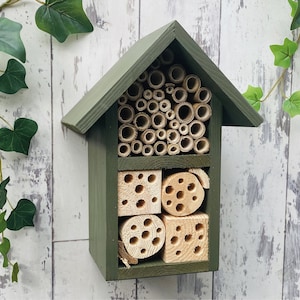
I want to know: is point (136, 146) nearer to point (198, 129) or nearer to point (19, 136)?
point (198, 129)

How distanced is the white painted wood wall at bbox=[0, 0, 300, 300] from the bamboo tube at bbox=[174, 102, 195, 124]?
0.18 m

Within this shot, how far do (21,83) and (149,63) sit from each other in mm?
A: 234

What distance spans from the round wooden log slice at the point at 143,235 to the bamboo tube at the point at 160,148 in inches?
3.8

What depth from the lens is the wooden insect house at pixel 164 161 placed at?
2.32ft

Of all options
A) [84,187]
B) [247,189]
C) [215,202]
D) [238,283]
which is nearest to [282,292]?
[238,283]

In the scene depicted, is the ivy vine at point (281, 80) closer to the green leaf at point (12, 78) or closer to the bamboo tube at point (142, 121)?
the bamboo tube at point (142, 121)

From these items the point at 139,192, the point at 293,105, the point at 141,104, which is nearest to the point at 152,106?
the point at 141,104

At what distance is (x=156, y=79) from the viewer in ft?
2.41

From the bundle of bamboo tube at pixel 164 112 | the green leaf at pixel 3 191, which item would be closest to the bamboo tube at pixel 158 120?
the bundle of bamboo tube at pixel 164 112

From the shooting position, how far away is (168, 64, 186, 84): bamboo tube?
74cm

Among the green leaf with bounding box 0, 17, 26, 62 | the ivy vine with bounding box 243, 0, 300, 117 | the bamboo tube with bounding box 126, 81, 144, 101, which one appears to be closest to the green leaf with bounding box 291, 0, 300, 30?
the ivy vine with bounding box 243, 0, 300, 117

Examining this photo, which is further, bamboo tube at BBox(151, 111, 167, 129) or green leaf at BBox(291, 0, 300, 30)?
green leaf at BBox(291, 0, 300, 30)

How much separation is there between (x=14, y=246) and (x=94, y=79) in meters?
0.31

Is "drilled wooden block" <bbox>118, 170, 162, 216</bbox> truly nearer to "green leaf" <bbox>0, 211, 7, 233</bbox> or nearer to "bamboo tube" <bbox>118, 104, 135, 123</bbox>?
"bamboo tube" <bbox>118, 104, 135, 123</bbox>
